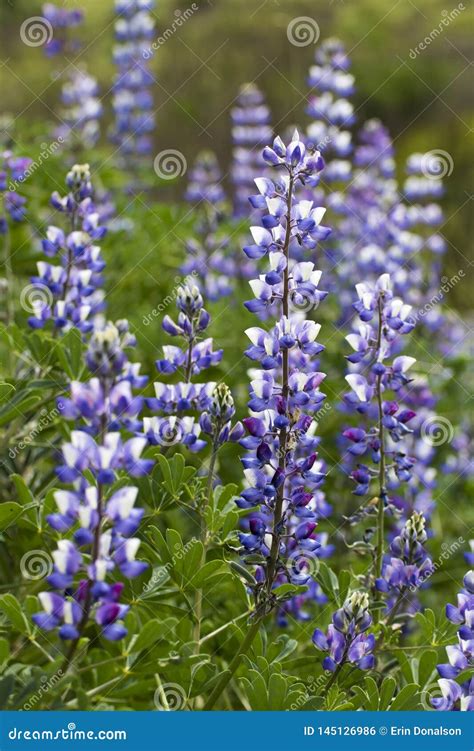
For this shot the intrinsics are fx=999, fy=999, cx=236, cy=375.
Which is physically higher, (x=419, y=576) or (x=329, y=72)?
(x=329, y=72)

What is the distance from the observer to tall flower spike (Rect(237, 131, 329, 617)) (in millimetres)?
1777

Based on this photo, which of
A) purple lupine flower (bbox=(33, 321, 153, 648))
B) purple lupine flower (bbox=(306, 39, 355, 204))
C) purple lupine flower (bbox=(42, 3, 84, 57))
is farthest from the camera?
purple lupine flower (bbox=(42, 3, 84, 57))

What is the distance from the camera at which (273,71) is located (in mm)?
12180

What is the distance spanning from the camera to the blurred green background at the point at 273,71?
951 cm

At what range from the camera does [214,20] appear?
44.0ft

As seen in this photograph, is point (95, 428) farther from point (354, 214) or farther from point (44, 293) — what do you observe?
point (354, 214)

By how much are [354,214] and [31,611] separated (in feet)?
9.21

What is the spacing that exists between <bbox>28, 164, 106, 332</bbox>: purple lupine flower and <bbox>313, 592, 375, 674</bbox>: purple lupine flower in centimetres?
90

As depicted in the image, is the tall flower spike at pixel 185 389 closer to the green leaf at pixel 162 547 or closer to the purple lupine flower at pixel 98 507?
the green leaf at pixel 162 547

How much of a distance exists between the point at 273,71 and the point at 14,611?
37.0 ft

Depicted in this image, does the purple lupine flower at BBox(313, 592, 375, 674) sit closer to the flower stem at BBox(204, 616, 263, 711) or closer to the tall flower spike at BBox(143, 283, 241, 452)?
the flower stem at BBox(204, 616, 263, 711)

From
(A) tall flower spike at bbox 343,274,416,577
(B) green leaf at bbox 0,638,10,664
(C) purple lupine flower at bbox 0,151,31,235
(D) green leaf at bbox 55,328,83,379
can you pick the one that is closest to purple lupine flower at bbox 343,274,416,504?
(A) tall flower spike at bbox 343,274,416,577

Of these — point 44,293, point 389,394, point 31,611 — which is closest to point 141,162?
point 389,394

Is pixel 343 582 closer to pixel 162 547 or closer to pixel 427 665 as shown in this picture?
pixel 427 665
